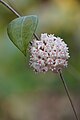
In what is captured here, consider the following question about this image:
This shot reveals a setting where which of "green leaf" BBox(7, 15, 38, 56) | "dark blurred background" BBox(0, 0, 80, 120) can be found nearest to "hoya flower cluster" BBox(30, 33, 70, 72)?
"green leaf" BBox(7, 15, 38, 56)

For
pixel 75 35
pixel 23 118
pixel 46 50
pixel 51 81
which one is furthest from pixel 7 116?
pixel 46 50

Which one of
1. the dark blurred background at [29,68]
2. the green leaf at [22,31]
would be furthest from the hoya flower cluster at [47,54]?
the dark blurred background at [29,68]

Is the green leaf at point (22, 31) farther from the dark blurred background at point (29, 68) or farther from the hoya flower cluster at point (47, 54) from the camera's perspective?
the dark blurred background at point (29, 68)

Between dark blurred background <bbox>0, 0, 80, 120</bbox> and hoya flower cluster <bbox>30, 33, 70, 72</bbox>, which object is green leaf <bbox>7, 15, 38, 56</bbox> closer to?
hoya flower cluster <bbox>30, 33, 70, 72</bbox>

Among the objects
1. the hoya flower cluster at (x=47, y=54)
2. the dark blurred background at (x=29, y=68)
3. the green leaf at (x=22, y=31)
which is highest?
the dark blurred background at (x=29, y=68)

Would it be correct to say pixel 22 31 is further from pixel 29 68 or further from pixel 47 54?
pixel 29 68

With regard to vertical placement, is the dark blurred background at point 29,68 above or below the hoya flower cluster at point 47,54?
above
